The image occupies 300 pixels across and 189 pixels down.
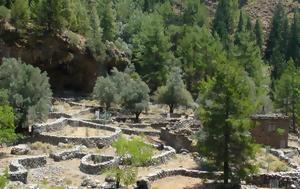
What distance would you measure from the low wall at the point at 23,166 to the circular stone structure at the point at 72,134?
21.6 feet

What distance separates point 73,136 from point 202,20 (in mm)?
86303

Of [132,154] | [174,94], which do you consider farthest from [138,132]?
[174,94]

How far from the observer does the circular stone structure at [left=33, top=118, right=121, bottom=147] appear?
5072 centimetres

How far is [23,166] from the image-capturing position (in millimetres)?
42188

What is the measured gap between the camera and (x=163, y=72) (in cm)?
8956

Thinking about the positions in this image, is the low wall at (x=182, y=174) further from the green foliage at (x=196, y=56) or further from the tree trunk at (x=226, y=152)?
the green foliage at (x=196, y=56)

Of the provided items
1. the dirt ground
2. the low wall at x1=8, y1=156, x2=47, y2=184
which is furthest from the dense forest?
the dirt ground

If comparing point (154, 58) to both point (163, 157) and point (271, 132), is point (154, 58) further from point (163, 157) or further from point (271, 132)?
point (163, 157)

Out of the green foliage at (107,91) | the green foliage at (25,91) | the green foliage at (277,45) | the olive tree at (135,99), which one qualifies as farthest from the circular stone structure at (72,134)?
the green foliage at (277,45)

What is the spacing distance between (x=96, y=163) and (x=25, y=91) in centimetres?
1363

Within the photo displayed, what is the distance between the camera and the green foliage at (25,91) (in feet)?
174

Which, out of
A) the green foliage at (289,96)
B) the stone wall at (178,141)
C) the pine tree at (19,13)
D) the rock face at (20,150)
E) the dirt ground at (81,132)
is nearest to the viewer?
the rock face at (20,150)

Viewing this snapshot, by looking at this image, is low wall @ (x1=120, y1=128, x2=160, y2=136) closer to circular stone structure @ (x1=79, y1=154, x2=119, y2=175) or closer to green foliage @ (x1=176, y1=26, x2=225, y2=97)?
circular stone structure @ (x1=79, y1=154, x2=119, y2=175)

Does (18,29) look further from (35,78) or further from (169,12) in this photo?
(169,12)
